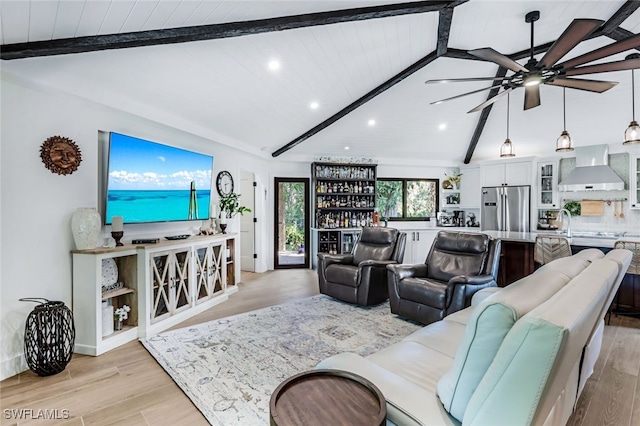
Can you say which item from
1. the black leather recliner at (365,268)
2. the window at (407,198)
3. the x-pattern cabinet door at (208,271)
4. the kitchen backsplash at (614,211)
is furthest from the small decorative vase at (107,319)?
the kitchen backsplash at (614,211)

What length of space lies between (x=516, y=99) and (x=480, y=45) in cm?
198

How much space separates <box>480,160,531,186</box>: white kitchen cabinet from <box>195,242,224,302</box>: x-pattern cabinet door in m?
5.80

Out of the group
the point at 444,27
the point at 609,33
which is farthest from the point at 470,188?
the point at 444,27

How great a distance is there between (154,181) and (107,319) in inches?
61.6

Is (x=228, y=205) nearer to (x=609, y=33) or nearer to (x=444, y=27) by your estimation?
(x=444, y=27)

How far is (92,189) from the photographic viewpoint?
3.27m

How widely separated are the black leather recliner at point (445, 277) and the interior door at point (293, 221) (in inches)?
141

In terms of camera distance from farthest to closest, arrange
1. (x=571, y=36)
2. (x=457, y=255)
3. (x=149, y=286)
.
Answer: (x=457, y=255), (x=149, y=286), (x=571, y=36)

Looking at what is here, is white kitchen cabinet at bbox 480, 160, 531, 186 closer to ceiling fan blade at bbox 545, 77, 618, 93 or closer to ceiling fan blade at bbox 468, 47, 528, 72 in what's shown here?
ceiling fan blade at bbox 545, 77, 618, 93

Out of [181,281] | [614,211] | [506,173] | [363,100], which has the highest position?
[363,100]

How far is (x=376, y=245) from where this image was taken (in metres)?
4.69

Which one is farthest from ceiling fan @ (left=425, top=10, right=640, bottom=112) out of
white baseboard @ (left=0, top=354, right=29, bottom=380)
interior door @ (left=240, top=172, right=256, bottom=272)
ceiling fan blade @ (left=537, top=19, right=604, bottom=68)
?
interior door @ (left=240, top=172, right=256, bottom=272)

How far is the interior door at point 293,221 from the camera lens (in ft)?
23.5

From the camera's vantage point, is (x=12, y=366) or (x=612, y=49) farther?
(x=12, y=366)
